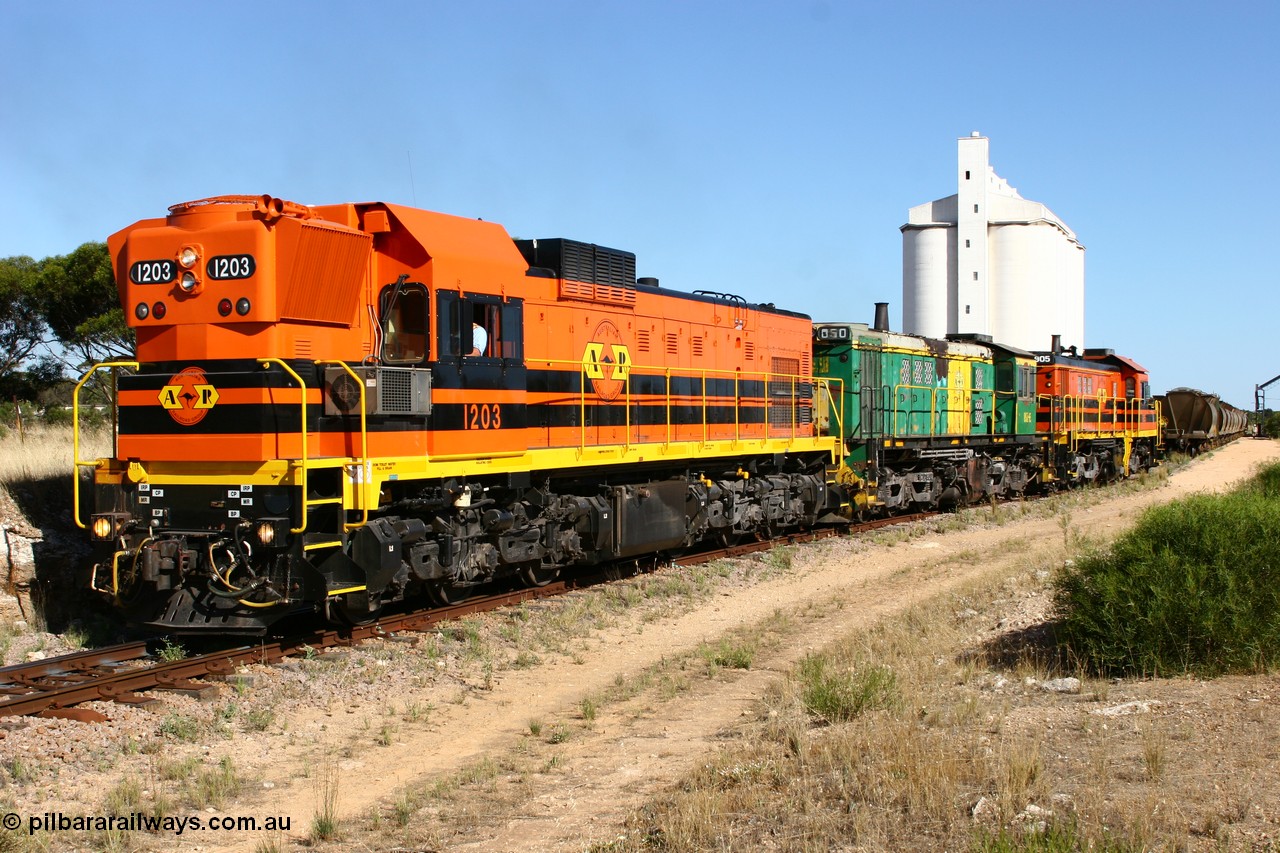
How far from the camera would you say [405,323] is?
36.6 ft

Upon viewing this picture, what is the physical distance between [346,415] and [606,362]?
4738 millimetres

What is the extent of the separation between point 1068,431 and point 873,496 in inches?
459

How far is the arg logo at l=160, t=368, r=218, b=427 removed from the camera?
32.5 feet

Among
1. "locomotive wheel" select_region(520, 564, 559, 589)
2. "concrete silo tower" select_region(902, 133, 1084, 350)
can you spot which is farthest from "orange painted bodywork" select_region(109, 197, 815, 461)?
"concrete silo tower" select_region(902, 133, 1084, 350)

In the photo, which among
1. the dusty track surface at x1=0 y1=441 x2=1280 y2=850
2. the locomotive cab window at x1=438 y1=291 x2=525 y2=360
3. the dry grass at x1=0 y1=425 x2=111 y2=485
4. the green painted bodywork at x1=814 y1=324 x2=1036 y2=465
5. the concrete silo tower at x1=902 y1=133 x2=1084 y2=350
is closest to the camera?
the dusty track surface at x1=0 y1=441 x2=1280 y2=850

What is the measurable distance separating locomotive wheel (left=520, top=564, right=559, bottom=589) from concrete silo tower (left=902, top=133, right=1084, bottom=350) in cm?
5702

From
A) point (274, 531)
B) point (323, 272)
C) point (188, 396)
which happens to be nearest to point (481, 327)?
point (323, 272)

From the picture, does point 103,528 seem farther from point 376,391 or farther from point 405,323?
point 405,323

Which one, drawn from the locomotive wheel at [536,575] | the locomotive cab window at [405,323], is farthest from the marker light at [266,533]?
the locomotive wheel at [536,575]

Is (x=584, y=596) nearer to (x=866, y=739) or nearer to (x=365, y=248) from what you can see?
(x=365, y=248)

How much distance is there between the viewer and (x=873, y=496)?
20938mm

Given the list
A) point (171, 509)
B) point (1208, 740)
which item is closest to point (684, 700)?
point (1208, 740)

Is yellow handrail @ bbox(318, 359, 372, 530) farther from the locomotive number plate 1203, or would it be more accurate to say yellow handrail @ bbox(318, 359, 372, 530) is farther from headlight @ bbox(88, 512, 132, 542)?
headlight @ bbox(88, 512, 132, 542)

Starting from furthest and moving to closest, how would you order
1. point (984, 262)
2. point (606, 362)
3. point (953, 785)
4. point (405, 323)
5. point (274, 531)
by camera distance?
point (984, 262)
point (606, 362)
point (405, 323)
point (274, 531)
point (953, 785)
